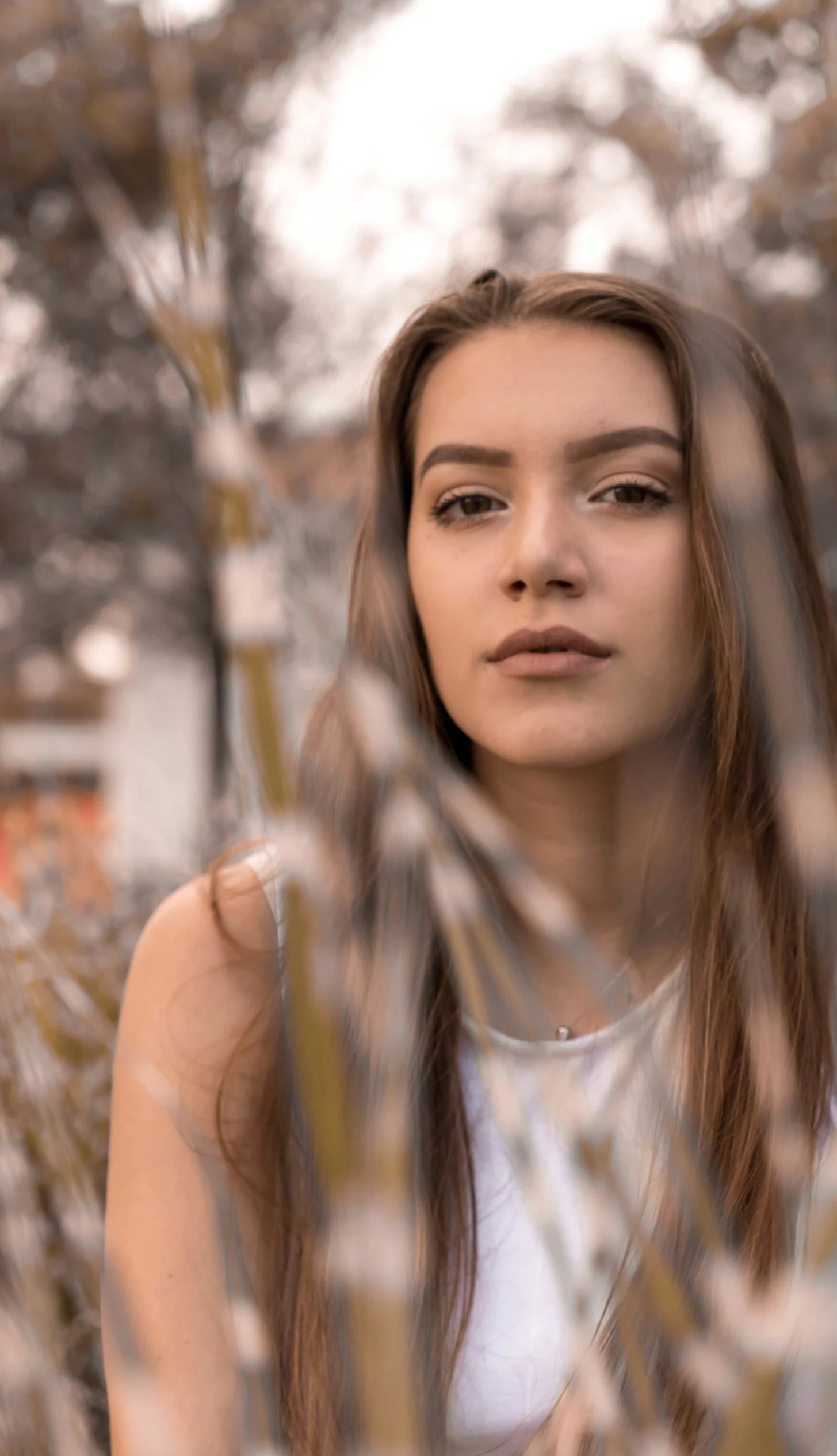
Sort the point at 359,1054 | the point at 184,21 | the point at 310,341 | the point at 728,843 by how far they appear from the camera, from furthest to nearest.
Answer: the point at 310,341 < the point at 728,843 < the point at 359,1054 < the point at 184,21

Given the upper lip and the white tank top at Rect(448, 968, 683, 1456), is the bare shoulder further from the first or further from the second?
the upper lip

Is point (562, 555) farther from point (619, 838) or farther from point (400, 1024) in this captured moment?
point (400, 1024)

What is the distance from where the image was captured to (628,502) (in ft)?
3.59

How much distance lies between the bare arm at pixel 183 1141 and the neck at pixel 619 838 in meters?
0.28

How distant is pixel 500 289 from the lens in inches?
51.1

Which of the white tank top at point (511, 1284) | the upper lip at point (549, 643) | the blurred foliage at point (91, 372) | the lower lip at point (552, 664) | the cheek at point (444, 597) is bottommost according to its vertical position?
the white tank top at point (511, 1284)

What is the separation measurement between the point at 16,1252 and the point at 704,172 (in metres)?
0.45

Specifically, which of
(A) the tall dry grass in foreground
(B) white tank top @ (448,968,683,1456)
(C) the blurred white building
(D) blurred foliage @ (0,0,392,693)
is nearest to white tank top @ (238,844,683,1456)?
(B) white tank top @ (448,968,683,1456)

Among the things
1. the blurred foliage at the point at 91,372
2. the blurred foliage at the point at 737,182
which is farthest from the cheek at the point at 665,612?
the blurred foliage at the point at 91,372

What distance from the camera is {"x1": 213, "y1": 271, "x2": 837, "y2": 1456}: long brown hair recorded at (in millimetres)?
910

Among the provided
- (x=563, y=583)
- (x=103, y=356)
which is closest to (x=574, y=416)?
(x=563, y=583)

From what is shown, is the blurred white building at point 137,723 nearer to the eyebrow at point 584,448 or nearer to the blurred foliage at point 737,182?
the blurred foliage at point 737,182

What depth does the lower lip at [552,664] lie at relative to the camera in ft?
3.41

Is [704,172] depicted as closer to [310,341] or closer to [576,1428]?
[576,1428]
